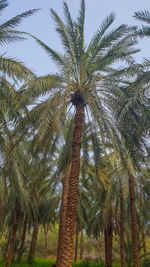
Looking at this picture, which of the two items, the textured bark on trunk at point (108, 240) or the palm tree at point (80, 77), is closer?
the palm tree at point (80, 77)

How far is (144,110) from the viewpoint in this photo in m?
10.9

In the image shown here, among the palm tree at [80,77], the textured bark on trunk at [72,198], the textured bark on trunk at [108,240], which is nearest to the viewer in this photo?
the textured bark on trunk at [72,198]

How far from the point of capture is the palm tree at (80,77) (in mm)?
11102

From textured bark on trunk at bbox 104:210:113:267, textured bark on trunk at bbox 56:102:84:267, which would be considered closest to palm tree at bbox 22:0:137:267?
textured bark on trunk at bbox 56:102:84:267

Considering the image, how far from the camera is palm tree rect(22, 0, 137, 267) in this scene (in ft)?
36.4

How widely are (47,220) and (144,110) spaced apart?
1545cm

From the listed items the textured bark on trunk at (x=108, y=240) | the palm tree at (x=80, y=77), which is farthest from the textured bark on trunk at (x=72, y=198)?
the textured bark on trunk at (x=108, y=240)

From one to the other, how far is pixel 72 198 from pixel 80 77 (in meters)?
5.36

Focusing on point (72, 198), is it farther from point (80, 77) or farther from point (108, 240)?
point (108, 240)

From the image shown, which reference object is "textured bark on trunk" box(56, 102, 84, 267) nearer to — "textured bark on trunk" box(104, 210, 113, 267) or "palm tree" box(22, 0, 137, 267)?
"palm tree" box(22, 0, 137, 267)

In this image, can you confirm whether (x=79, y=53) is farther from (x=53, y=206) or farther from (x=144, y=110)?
(x=53, y=206)

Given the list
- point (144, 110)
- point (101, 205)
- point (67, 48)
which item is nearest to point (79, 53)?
point (67, 48)

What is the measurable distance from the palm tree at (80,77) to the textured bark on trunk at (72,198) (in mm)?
43

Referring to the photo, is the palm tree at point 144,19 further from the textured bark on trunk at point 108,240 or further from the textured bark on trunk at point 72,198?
the textured bark on trunk at point 108,240
